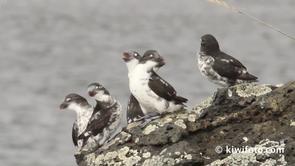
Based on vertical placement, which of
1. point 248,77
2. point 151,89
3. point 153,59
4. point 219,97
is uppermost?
point 153,59

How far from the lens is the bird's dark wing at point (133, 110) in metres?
11.5

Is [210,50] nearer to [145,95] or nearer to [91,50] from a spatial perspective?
[145,95]

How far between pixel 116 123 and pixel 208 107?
2477 millimetres

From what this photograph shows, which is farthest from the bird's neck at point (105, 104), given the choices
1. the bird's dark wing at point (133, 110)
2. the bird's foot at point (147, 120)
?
the bird's foot at point (147, 120)

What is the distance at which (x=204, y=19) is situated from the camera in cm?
3781

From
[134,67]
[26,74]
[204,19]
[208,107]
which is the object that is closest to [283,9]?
[204,19]

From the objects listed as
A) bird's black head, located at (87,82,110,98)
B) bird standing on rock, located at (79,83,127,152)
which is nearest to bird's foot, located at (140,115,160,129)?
bird standing on rock, located at (79,83,127,152)

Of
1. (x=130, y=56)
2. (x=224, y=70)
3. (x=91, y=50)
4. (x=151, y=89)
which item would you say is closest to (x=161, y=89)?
(x=151, y=89)

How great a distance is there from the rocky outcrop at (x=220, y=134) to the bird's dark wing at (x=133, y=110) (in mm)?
1973

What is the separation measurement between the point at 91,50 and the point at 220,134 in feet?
83.6

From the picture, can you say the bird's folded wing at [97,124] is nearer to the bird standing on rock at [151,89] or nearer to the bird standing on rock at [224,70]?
the bird standing on rock at [151,89]

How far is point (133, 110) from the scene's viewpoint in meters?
11.7

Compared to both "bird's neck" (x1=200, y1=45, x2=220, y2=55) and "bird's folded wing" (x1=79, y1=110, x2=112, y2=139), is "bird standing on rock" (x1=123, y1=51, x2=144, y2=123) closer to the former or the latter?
"bird's folded wing" (x1=79, y1=110, x2=112, y2=139)

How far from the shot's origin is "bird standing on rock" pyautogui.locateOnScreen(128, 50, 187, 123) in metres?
11.0
